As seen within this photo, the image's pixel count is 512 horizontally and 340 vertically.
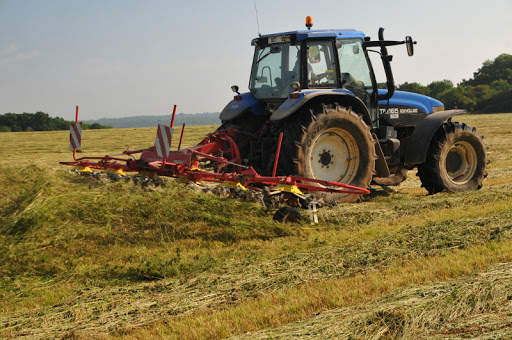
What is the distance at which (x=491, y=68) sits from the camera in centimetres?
4006

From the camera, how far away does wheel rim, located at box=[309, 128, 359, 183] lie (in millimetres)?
7000

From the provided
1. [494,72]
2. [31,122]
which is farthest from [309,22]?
[494,72]

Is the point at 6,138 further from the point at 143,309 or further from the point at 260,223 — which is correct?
the point at 143,309

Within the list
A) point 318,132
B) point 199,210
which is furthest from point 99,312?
point 318,132

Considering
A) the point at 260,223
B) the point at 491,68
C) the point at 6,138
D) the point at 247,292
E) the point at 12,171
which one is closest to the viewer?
the point at 247,292

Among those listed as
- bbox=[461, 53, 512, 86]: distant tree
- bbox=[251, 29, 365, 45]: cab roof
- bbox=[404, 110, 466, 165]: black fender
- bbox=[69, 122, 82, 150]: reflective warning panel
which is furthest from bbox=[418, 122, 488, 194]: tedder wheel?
bbox=[461, 53, 512, 86]: distant tree

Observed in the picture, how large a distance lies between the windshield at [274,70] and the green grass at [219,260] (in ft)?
6.01

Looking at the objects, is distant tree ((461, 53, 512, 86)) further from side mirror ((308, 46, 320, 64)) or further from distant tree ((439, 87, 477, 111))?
side mirror ((308, 46, 320, 64))

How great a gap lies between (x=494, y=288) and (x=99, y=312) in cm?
261

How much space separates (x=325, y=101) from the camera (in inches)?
278

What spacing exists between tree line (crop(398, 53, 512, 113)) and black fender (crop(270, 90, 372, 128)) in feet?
68.4

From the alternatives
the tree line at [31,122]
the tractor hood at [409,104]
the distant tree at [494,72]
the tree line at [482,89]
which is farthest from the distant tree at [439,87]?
the tractor hood at [409,104]

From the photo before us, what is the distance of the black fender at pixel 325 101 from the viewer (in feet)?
21.4

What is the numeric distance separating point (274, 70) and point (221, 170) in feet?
5.10
